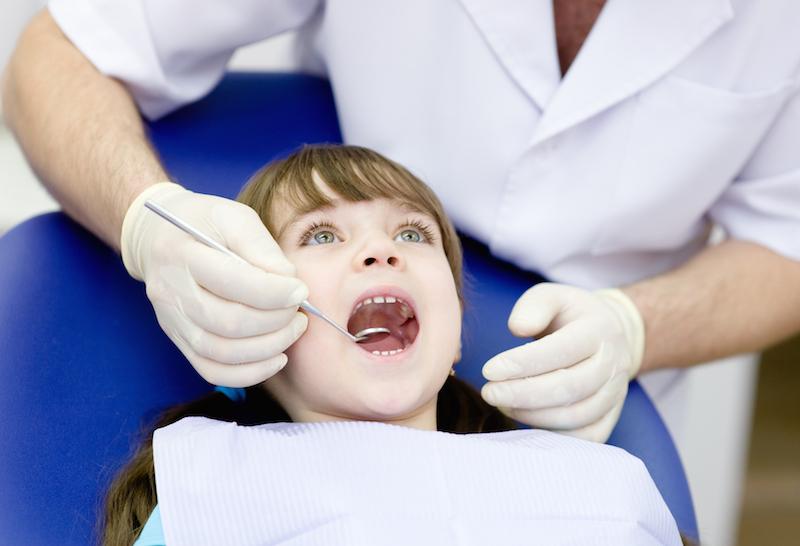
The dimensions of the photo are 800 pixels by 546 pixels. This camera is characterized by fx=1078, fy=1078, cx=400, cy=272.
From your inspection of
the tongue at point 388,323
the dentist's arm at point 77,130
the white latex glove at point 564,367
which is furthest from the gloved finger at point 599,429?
the dentist's arm at point 77,130

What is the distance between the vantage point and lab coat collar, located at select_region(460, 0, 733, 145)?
135 cm

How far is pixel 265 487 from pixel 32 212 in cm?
136

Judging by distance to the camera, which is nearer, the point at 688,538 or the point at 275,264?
the point at 275,264

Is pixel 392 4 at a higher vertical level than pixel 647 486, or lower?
higher

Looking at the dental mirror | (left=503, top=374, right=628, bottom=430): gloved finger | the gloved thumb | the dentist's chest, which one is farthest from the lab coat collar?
the dental mirror

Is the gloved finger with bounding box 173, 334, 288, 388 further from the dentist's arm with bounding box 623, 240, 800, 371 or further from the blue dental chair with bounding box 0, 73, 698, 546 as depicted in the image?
the dentist's arm with bounding box 623, 240, 800, 371

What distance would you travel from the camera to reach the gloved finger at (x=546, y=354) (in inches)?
44.6

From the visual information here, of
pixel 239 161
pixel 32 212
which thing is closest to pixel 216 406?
pixel 239 161

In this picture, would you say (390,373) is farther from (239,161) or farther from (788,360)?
(788,360)

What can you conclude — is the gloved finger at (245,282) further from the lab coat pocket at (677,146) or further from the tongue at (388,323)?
the lab coat pocket at (677,146)

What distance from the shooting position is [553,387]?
117 cm

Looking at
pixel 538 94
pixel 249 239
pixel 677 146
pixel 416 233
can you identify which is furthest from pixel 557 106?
pixel 249 239

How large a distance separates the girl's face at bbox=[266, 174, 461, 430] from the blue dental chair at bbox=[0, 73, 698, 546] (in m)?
0.18

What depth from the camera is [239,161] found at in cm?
145
